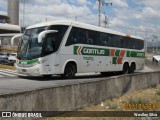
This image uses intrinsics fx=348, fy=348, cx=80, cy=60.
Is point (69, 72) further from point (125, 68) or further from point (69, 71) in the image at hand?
point (125, 68)

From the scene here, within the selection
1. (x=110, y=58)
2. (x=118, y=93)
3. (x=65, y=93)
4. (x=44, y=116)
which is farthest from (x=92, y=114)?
(x=110, y=58)

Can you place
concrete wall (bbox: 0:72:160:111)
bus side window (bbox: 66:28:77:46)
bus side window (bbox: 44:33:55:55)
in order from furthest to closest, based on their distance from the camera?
bus side window (bbox: 66:28:77:46), bus side window (bbox: 44:33:55:55), concrete wall (bbox: 0:72:160:111)

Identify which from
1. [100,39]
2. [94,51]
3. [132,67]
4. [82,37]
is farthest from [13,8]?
[82,37]

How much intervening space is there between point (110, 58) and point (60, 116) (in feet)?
47.9

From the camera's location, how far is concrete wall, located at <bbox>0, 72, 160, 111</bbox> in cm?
914

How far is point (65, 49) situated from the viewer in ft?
Answer: 64.1

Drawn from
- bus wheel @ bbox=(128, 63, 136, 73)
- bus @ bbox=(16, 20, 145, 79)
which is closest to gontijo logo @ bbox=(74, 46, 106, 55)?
bus @ bbox=(16, 20, 145, 79)

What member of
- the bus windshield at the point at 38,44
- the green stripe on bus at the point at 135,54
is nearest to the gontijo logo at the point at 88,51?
the bus windshield at the point at 38,44

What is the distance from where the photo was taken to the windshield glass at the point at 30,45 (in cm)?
1853

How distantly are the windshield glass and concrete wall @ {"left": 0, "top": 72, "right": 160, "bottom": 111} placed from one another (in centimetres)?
500

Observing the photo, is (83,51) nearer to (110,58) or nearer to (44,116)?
(110,58)

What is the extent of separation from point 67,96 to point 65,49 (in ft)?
27.7

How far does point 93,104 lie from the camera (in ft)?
42.5

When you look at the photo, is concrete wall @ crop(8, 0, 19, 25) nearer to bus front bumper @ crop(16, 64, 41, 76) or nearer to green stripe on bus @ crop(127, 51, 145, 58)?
green stripe on bus @ crop(127, 51, 145, 58)
